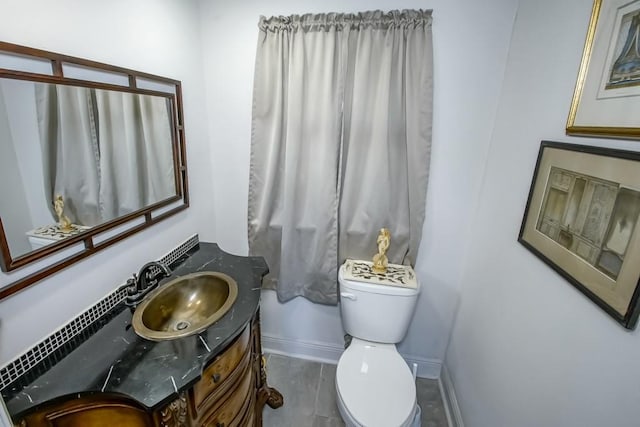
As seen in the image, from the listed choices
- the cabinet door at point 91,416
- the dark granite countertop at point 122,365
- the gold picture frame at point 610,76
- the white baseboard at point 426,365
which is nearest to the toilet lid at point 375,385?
the white baseboard at point 426,365

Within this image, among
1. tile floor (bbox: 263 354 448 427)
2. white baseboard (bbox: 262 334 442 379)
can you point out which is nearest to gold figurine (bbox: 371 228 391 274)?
white baseboard (bbox: 262 334 442 379)

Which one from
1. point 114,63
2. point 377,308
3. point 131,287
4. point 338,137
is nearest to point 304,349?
point 377,308

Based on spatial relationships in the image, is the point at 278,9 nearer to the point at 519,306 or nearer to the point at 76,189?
the point at 76,189

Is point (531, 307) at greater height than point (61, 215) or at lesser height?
lesser

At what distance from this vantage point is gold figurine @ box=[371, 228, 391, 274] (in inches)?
63.0

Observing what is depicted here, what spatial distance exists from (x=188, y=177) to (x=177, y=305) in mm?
681

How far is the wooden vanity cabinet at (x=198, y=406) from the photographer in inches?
31.2

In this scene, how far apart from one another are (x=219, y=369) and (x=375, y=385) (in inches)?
28.9

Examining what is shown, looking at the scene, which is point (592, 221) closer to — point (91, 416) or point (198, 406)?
point (198, 406)

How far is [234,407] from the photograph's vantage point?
3.76 feet

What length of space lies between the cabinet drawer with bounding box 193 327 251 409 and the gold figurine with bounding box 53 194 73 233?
65cm

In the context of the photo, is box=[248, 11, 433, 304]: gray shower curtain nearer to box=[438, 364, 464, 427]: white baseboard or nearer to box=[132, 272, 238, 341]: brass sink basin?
box=[132, 272, 238, 341]: brass sink basin

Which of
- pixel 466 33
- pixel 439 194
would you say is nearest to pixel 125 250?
pixel 439 194

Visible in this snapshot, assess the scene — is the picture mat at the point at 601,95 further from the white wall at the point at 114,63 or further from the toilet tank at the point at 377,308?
the white wall at the point at 114,63
